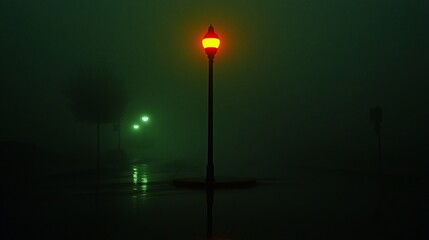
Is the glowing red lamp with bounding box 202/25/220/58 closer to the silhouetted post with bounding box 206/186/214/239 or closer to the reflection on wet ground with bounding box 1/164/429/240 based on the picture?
the silhouetted post with bounding box 206/186/214/239

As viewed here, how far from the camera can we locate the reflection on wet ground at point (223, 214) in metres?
8.26

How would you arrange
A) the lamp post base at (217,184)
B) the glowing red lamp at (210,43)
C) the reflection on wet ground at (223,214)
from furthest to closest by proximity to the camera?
1. the lamp post base at (217,184)
2. the glowing red lamp at (210,43)
3. the reflection on wet ground at (223,214)

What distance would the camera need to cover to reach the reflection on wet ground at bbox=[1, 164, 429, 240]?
27.1ft

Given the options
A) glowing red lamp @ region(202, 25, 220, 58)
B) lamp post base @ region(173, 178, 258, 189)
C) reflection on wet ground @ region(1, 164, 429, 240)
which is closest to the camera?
reflection on wet ground @ region(1, 164, 429, 240)

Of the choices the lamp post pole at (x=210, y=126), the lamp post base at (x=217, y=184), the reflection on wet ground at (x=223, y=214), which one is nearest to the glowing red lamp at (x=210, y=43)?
the lamp post pole at (x=210, y=126)

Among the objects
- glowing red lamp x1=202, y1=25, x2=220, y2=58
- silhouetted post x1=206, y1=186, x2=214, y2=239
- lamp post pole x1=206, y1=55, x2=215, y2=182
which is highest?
glowing red lamp x1=202, y1=25, x2=220, y2=58

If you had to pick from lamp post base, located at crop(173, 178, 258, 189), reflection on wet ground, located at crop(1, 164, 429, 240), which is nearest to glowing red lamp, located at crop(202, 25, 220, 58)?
lamp post base, located at crop(173, 178, 258, 189)

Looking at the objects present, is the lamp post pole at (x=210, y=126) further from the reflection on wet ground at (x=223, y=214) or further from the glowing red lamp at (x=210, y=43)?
the reflection on wet ground at (x=223, y=214)

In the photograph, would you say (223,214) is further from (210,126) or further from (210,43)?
(210,43)

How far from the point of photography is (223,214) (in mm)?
10680

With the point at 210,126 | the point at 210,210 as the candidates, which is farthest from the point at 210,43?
the point at 210,210

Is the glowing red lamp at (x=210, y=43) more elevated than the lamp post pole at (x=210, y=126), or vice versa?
the glowing red lamp at (x=210, y=43)

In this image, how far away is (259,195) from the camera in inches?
590

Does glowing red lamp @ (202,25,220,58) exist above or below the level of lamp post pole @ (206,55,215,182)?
above
